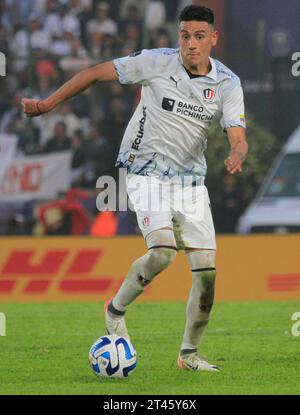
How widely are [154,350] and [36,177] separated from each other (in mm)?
9400

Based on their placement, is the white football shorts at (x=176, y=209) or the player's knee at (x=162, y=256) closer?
the player's knee at (x=162, y=256)

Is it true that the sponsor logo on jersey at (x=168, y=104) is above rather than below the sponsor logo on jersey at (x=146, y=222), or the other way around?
above

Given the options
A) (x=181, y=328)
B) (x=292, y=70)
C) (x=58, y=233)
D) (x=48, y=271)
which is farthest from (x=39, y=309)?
(x=292, y=70)

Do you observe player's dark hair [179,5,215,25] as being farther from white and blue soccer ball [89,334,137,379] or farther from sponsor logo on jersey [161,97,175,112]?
white and blue soccer ball [89,334,137,379]

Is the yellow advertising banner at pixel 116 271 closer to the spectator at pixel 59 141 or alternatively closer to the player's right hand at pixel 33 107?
the spectator at pixel 59 141

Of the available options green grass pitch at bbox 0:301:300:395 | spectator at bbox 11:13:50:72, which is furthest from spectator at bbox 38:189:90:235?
green grass pitch at bbox 0:301:300:395

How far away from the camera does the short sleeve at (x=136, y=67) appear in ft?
30.7

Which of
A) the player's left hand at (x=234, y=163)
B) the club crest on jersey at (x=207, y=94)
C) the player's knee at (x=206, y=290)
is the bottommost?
the player's knee at (x=206, y=290)

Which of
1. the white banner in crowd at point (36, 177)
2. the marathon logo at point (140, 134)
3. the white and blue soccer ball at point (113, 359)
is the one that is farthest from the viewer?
the white banner in crowd at point (36, 177)

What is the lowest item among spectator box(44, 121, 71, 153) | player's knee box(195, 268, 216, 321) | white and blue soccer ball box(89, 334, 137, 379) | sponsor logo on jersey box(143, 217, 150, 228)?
white and blue soccer ball box(89, 334, 137, 379)

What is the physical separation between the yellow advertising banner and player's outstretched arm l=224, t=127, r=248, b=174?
6.87 meters

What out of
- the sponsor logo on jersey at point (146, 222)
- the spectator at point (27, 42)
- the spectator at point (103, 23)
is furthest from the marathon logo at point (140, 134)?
the spectator at point (103, 23)

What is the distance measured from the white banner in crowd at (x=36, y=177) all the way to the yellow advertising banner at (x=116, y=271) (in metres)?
3.50

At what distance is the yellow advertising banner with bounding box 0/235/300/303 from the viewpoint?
52.5 ft
